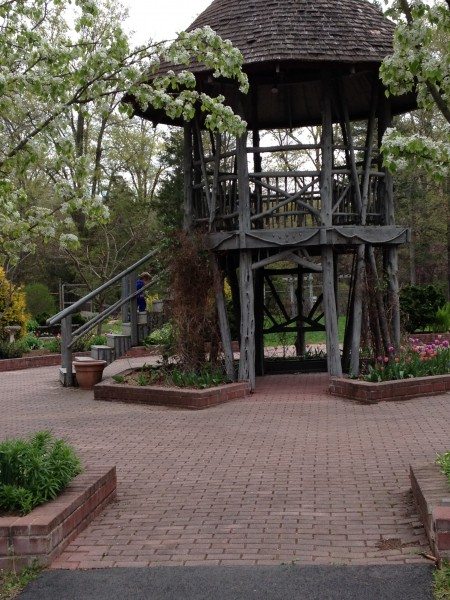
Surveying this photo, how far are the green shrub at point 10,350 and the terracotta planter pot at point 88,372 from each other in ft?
20.2

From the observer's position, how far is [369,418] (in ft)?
32.8

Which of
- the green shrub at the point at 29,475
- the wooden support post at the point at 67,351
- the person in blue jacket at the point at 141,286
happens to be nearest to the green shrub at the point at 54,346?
the person in blue jacket at the point at 141,286

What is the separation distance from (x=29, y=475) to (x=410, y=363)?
8.28 m

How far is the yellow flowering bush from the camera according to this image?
2206 centimetres

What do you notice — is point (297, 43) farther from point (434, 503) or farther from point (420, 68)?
point (434, 503)

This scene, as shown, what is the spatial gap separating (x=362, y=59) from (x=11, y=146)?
23.9 feet

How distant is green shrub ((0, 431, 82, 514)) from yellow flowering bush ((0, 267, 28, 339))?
55.6 feet

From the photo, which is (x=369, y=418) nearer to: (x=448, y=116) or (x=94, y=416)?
(x=94, y=416)

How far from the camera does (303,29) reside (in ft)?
41.1

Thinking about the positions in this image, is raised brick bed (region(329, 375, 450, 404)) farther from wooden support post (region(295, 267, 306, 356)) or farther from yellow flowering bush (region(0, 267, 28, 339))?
yellow flowering bush (region(0, 267, 28, 339))

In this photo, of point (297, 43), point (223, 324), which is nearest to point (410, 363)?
point (223, 324)

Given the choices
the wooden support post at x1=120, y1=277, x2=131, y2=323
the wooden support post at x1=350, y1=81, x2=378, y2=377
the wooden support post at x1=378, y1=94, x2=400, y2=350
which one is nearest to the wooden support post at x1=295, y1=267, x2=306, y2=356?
the wooden support post at x1=378, y1=94, x2=400, y2=350

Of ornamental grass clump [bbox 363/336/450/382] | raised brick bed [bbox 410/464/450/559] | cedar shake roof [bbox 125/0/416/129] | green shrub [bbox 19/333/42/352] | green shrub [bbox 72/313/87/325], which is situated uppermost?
cedar shake roof [bbox 125/0/416/129]

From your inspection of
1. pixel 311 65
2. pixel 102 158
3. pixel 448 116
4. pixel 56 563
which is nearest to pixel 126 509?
pixel 56 563
